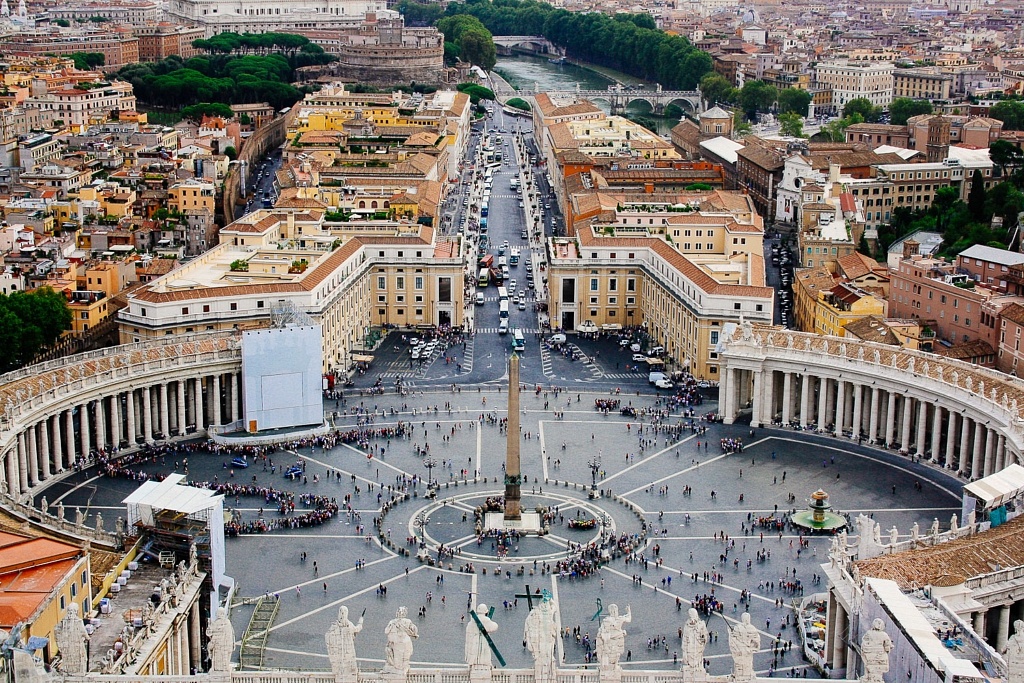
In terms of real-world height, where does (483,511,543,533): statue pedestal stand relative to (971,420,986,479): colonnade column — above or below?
below

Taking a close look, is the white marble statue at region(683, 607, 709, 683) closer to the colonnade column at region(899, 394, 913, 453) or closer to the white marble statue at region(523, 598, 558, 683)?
the white marble statue at region(523, 598, 558, 683)

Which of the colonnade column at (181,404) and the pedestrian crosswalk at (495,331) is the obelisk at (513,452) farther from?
the pedestrian crosswalk at (495,331)

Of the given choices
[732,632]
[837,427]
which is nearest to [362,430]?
[837,427]

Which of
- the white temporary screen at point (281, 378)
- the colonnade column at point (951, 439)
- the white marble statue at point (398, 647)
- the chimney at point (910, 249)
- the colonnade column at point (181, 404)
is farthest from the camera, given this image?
the chimney at point (910, 249)

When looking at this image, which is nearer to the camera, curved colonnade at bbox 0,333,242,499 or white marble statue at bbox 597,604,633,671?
white marble statue at bbox 597,604,633,671

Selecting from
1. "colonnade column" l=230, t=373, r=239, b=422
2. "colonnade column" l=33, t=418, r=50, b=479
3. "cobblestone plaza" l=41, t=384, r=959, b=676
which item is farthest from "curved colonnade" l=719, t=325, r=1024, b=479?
"colonnade column" l=33, t=418, r=50, b=479

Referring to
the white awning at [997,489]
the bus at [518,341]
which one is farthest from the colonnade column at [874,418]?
the bus at [518,341]

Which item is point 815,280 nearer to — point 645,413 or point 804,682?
point 645,413
